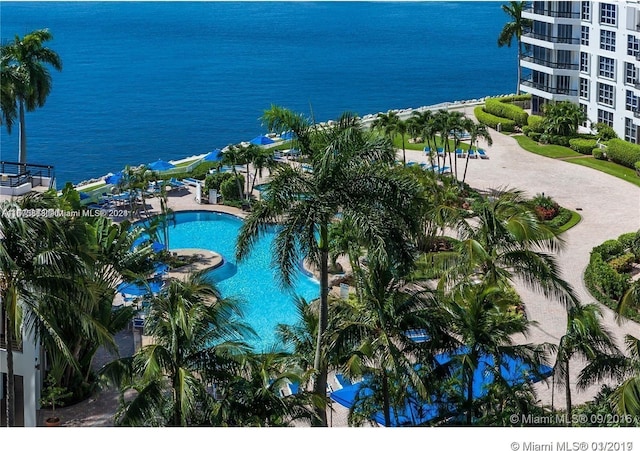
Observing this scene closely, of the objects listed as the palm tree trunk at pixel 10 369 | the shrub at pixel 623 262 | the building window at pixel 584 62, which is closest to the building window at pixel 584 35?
the building window at pixel 584 62

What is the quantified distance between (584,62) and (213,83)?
71.8 metres

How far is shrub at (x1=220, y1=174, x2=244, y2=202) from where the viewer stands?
168 feet

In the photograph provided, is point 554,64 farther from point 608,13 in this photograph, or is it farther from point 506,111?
point 608,13

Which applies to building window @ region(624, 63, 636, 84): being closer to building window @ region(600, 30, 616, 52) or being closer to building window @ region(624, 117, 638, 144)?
building window @ region(600, 30, 616, 52)

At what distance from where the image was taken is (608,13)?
61.1 meters

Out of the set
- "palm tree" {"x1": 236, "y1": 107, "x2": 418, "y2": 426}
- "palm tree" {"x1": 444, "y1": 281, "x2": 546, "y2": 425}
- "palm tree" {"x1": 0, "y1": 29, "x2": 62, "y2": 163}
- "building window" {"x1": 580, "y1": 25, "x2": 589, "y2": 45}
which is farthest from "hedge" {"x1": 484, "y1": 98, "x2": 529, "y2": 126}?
"palm tree" {"x1": 236, "y1": 107, "x2": 418, "y2": 426}

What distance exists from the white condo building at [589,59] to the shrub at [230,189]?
25.0m

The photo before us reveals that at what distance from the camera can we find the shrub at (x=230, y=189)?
168 feet

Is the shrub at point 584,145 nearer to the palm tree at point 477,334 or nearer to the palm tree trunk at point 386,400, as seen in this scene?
the palm tree at point 477,334

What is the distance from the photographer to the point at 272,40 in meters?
183

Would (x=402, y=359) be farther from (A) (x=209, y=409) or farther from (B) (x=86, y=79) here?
(B) (x=86, y=79)

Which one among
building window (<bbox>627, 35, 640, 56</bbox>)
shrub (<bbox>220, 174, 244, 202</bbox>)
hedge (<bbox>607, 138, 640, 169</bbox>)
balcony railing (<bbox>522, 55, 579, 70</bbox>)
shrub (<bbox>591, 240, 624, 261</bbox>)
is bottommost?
shrub (<bbox>591, 240, 624, 261</bbox>)

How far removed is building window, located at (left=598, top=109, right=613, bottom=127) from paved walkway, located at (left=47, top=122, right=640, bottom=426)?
18.8 feet
